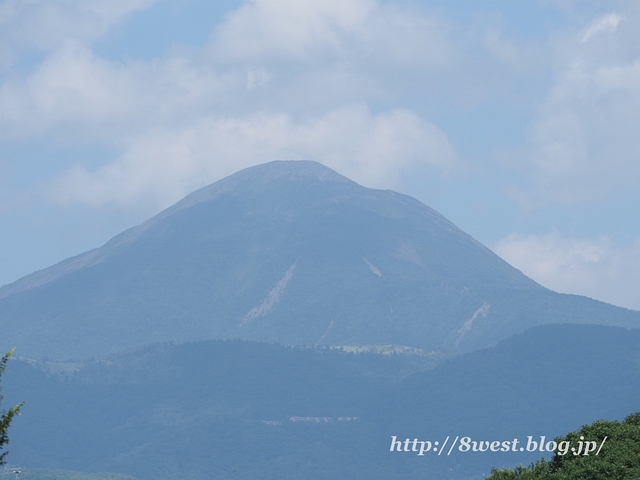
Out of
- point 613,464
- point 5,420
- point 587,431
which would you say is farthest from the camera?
point 587,431

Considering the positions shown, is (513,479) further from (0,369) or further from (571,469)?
(0,369)

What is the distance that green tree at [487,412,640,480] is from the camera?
6272 cm

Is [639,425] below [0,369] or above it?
below

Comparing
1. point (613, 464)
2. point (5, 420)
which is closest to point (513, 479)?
point (613, 464)

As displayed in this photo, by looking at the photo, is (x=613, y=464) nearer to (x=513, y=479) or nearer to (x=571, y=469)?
(x=571, y=469)

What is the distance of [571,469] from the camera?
6525 cm

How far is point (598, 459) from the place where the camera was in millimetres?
64750

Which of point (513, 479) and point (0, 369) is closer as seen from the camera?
point (0, 369)

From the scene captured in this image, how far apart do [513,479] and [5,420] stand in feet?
127

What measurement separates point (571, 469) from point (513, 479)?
25.7ft

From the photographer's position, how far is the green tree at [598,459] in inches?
2469

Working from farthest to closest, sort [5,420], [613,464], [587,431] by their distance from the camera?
1. [587,431]
2. [613,464]
3. [5,420]

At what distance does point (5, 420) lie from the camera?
44.8 metres

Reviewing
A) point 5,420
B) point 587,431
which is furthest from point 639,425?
point 5,420
